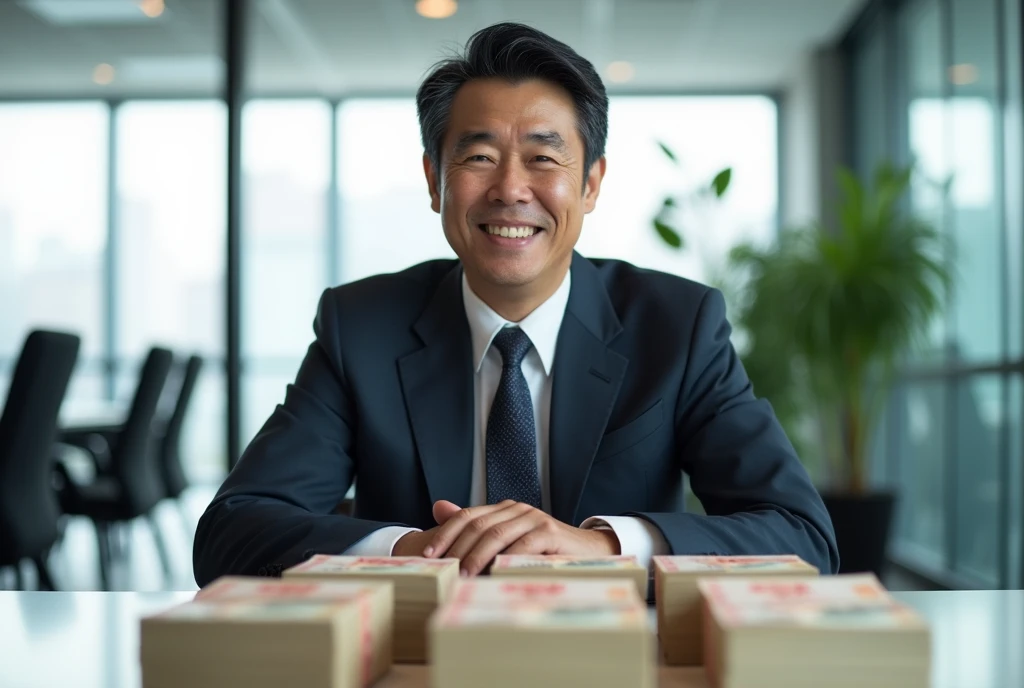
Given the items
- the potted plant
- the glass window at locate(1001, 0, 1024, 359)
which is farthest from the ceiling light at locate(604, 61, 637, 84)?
the glass window at locate(1001, 0, 1024, 359)

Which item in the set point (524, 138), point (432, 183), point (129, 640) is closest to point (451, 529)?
point (129, 640)

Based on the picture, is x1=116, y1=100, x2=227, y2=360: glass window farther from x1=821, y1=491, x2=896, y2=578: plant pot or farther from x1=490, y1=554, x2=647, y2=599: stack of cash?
x1=490, y1=554, x2=647, y2=599: stack of cash

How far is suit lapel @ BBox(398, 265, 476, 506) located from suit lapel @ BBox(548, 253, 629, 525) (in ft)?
0.47

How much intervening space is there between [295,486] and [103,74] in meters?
7.52

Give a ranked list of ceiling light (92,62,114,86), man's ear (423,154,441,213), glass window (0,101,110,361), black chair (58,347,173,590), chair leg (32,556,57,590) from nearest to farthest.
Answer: man's ear (423,154,441,213) → chair leg (32,556,57,590) → black chair (58,347,173,590) → ceiling light (92,62,114,86) → glass window (0,101,110,361)

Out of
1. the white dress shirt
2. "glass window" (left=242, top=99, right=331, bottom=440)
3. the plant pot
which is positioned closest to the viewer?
the white dress shirt

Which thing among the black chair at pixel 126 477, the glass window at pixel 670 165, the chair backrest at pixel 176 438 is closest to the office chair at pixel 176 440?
the chair backrest at pixel 176 438

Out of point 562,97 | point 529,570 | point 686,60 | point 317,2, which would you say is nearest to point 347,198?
point 317,2

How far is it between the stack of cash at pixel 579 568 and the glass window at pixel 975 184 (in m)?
4.11

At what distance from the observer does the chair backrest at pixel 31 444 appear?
304cm

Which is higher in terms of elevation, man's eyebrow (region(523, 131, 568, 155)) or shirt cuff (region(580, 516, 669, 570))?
man's eyebrow (region(523, 131, 568, 155))

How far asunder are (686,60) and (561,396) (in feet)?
21.5

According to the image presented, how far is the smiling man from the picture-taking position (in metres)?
1.66

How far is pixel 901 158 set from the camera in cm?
609
